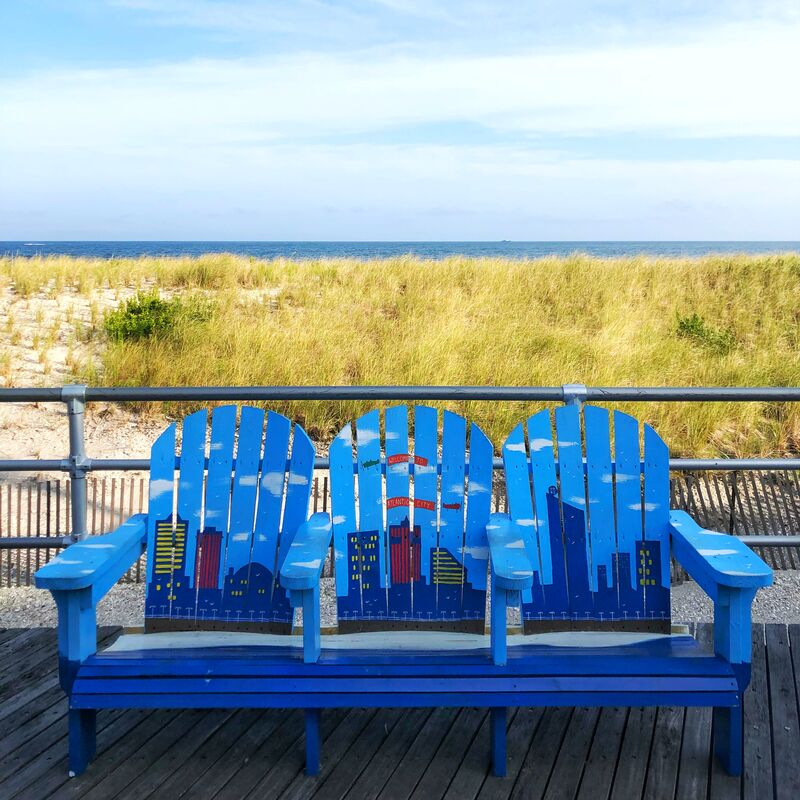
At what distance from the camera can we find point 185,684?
195 cm

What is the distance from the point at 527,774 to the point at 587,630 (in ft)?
1.60

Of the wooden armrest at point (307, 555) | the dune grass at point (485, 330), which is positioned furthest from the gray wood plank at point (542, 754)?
the dune grass at point (485, 330)

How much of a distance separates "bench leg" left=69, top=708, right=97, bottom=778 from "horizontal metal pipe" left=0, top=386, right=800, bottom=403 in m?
1.16

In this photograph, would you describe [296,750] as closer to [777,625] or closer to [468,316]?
[777,625]

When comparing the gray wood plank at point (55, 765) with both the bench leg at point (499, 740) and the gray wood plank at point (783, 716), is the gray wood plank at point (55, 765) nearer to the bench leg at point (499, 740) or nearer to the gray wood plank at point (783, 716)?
the bench leg at point (499, 740)

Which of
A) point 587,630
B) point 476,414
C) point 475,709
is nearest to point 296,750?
point 475,709

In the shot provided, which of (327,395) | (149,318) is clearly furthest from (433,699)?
(149,318)

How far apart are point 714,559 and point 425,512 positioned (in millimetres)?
830

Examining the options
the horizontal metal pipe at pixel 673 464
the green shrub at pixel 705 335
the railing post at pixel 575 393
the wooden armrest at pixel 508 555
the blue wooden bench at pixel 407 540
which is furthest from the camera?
the green shrub at pixel 705 335

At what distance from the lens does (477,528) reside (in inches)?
92.0

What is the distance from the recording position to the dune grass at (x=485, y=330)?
6.71 m

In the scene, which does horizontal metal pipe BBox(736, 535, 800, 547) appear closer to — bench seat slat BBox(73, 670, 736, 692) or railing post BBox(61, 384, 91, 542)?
bench seat slat BBox(73, 670, 736, 692)

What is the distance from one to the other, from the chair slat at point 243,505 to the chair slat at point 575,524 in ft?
3.14

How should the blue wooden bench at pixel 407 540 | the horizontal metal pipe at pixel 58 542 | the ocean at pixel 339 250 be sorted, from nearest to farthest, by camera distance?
the blue wooden bench at pixel 407 540, the horizontal metal pipe at pixel 58 542, the ocean at pixel 339 250
